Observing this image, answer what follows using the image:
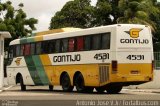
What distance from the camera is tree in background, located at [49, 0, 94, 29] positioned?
225 feet

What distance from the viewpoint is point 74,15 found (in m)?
69.4

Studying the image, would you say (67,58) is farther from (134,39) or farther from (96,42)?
(134,39)

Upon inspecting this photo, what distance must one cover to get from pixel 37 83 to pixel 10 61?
3.61 m

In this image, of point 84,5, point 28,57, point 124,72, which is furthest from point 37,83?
point 84,5

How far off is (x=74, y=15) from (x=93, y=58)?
42.5 meters

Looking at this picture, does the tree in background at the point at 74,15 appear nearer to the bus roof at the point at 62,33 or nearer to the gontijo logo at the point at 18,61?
the bus roof at the point at 62,33

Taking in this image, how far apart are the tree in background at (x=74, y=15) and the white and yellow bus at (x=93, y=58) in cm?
3576

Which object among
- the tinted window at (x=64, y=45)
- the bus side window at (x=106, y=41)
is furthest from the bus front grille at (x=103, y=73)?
the tinted window at (x=64, y=45)

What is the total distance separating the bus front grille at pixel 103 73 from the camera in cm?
2644

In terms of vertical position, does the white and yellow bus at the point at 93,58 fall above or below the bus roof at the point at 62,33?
below

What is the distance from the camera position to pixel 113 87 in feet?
93.8

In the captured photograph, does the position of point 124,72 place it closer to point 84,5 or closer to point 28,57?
point 28,57

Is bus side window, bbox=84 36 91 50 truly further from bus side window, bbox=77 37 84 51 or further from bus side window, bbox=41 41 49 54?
bus side window, bbox=41 41 49 54

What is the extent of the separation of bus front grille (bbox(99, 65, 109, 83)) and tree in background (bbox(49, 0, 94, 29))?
4119cm
